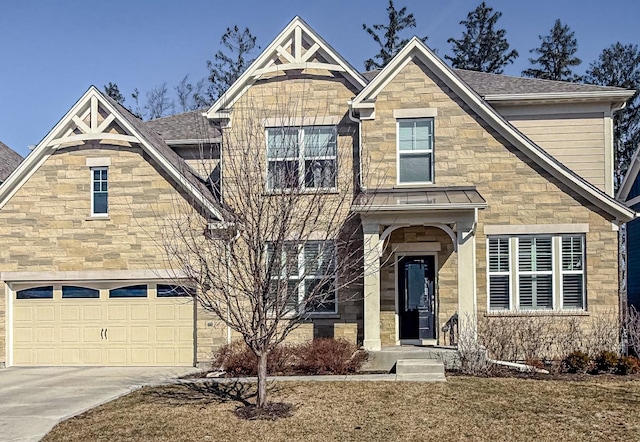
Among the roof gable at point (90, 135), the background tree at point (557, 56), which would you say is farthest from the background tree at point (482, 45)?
the roof gable at point (90, 135)

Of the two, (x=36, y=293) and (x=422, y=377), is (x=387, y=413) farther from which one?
(x=36, y=293)

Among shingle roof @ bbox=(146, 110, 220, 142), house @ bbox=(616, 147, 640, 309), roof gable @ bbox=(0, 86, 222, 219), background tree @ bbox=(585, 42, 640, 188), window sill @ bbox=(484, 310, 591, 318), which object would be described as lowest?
window sill @ bbox=(484, 310, 591, 318)

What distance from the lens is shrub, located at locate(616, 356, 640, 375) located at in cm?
1375

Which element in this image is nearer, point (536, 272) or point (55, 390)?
point (55, 390)

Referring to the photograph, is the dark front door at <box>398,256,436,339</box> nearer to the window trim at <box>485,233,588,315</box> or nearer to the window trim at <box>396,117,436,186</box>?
the window trim at <box>485,233,588,315</box>

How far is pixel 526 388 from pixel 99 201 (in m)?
11.4

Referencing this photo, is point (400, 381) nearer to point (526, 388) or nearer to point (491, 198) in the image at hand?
point (526, 388)

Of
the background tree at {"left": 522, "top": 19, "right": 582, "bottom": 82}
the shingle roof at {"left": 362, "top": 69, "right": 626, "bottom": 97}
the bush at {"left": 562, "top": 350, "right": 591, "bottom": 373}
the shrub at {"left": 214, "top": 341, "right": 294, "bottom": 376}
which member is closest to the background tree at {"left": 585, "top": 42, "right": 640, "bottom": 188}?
the background tree at {"left": 522, "top": 19, "right": 582, "bottom": 82}

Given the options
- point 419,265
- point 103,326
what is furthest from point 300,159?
point 103,326

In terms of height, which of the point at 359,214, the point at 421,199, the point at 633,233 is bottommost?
the point at 633,233

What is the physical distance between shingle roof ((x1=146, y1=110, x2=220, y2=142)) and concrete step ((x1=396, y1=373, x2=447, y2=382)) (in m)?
8.54

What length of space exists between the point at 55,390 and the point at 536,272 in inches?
455

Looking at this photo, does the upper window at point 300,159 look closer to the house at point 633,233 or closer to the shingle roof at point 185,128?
the shingle roof at point 185,128

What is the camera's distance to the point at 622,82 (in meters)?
39.0
